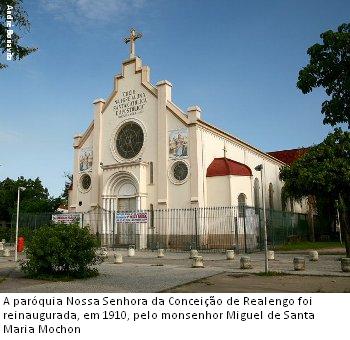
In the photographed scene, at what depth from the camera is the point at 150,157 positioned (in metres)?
36.8

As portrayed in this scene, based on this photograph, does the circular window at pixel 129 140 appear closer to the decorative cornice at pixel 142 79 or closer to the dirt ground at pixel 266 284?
the decorative cornice at pixel 142 79

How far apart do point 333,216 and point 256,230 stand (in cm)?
2091

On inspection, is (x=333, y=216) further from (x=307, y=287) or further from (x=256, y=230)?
(x=307, y=287)

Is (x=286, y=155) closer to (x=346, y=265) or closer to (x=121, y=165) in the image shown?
(x=121, y=165)

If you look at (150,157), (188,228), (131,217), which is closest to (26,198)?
(150,157)

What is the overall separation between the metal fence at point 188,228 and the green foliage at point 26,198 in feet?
29.3

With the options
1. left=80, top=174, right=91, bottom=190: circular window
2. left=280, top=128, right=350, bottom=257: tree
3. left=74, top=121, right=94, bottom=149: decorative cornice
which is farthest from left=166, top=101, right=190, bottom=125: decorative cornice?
left=280, top=128, right=350, bottom=257: tree

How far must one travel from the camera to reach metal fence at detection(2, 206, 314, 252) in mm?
30453

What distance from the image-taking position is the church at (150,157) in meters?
34.1

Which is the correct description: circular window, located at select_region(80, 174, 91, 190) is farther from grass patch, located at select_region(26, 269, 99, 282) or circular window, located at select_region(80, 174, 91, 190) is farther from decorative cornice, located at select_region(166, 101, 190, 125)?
grass patch, located at select_region(26, 269, 99, 282)

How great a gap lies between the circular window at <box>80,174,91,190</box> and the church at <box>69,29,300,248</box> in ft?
0.33

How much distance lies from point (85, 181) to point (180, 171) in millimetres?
11604

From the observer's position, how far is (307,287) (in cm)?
1190
